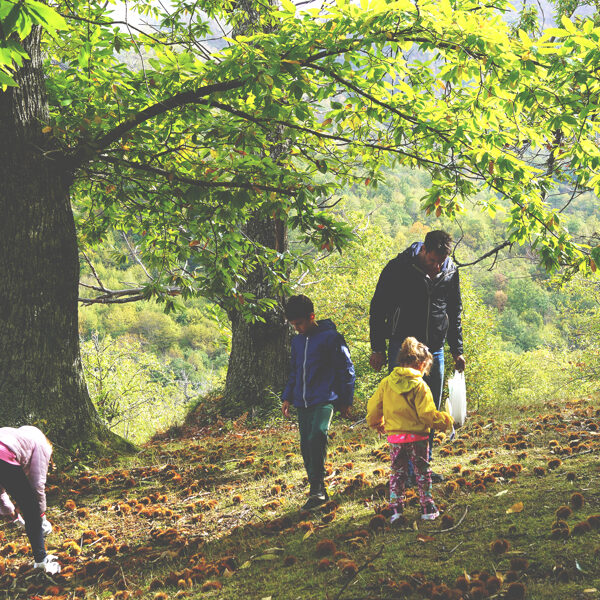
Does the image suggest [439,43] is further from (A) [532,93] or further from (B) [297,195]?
(B) [297,195]

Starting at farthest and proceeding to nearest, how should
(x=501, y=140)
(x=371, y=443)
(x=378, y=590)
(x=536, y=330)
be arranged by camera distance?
(x=536, y=330), (x=371, y=443), (x=501, y=140), (x=378, y=590)

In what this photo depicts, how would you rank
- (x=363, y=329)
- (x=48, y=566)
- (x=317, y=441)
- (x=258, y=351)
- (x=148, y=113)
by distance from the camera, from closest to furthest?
(x=48, y=566)
(x=317, y=441)
(x=148, y=113)
(x=258, y=351)
(x=363, y=329)

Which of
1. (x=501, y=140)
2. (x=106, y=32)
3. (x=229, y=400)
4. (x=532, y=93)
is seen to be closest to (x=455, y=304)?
(x=501, y=140)

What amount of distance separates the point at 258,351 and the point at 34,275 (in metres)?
4.63

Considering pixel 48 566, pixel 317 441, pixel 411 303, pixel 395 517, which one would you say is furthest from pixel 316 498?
pixel 48 566

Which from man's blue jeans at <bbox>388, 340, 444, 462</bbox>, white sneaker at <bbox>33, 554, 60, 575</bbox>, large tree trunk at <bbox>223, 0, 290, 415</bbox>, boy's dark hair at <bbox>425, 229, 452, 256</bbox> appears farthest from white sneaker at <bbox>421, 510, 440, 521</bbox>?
large tree trunk at <bbox>223, 0, 290, 415</bbox>

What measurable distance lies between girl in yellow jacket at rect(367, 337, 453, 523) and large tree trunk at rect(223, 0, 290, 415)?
5702mm

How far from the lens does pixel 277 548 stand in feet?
11.2

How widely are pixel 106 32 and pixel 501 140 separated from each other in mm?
4130

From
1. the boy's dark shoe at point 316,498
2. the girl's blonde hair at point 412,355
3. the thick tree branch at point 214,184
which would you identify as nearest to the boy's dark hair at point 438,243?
the girl's blonde hair at point 412,355

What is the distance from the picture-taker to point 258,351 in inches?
371

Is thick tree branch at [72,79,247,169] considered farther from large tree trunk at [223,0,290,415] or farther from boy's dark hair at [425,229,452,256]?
large tree trunk at [223,0,290,415]

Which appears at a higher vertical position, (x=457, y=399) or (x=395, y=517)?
(x=457, y=399)

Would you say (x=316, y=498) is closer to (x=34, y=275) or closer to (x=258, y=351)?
(x=34, y=275)
